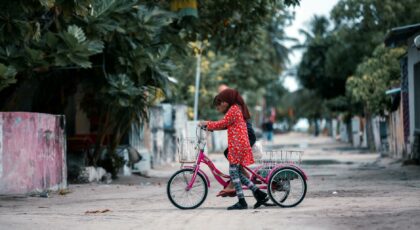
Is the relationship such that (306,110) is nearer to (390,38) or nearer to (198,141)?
(390,38)

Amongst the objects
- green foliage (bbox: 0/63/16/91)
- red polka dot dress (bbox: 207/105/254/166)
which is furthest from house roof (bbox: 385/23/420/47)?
green foliage (bbox: 0/63/16/91)

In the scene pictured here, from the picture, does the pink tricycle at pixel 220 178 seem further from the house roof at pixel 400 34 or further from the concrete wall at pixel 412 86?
the concrete wall at pixel 412 86

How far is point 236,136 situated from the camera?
10445 mm

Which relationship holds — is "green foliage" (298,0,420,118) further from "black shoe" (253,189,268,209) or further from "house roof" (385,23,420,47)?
"black shoe" (253,189,268,209)

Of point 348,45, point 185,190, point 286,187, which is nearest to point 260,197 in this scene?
point 286,187

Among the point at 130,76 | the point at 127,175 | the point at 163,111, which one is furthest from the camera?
the point at 163,111

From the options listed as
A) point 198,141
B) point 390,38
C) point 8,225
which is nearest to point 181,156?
point 198,141

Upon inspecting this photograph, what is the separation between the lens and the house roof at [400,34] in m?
16.8

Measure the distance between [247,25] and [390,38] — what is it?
4218 mm

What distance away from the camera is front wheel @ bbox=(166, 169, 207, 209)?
1066 cm

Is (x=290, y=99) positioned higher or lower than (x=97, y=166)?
higher

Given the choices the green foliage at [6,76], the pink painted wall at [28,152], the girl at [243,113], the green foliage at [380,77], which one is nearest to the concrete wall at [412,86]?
the green foliage at [380,77]

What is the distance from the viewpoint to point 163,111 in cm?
2750

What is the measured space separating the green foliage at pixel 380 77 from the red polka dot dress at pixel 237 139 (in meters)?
19.9
